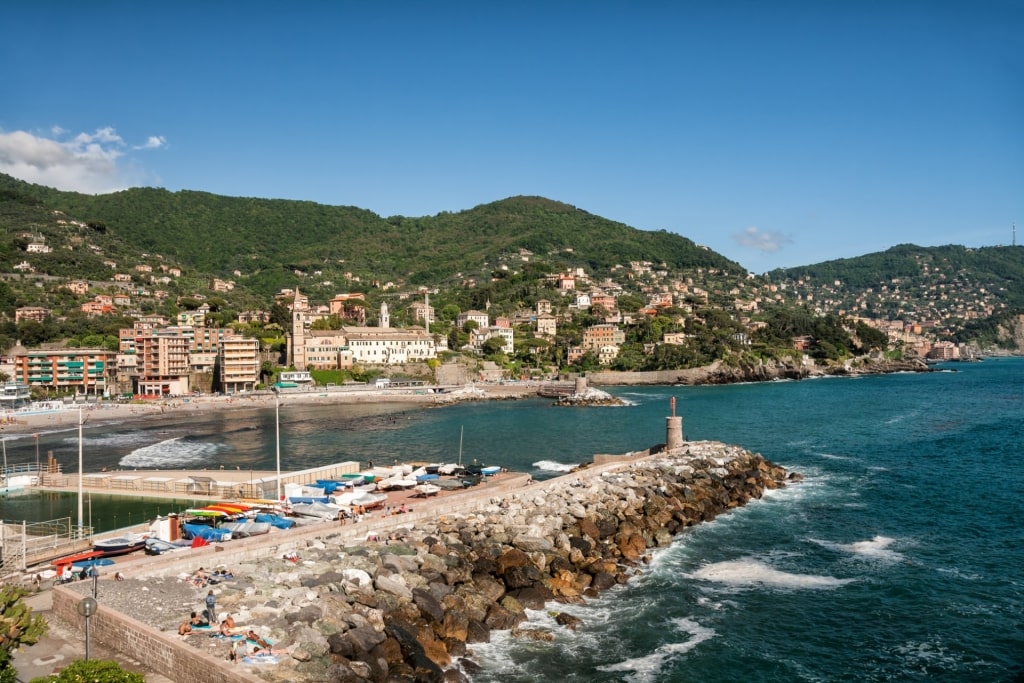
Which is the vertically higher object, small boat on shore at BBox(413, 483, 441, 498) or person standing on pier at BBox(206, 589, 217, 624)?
person standing on pier at BBox(206, 589, 217, 624)

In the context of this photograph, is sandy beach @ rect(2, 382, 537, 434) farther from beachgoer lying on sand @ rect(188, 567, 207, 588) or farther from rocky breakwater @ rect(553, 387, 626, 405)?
beachgoer lying on sand @ rect(188, 567, 207, 588)

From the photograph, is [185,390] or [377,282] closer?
[185,390]

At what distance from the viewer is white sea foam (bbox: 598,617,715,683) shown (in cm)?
1670

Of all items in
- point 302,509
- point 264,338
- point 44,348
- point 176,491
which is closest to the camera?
point 302,509

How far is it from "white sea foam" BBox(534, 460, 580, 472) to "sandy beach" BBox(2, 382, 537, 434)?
152 feet

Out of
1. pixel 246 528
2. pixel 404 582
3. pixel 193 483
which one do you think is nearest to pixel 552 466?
pixel 193 483

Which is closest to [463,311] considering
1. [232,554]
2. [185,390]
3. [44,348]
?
[185,390]

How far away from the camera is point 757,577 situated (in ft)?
76.1

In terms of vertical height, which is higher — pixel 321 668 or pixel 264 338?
pixel 264 338

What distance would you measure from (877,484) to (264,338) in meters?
92.8

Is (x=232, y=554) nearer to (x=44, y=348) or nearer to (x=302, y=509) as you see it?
(x=302, y=509)

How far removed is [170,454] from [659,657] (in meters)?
42.6

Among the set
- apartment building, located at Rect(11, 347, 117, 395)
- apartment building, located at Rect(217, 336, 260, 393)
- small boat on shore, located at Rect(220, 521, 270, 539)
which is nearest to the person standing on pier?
small boat on shore, located at Rect(220, 521, 270, 539)

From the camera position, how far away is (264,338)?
361 ft
